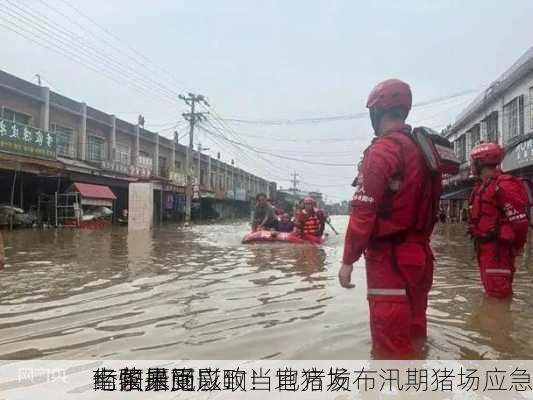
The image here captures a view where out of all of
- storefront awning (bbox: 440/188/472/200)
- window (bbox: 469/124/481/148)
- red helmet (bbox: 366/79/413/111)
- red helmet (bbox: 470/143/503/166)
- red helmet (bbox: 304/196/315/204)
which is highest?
window (bbox: 469/124/481/148)

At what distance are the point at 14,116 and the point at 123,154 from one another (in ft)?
37.1

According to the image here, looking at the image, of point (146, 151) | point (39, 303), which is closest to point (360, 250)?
point (39, 303)

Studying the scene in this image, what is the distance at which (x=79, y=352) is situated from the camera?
3.76 metres

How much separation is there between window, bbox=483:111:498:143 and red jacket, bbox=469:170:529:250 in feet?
77.8

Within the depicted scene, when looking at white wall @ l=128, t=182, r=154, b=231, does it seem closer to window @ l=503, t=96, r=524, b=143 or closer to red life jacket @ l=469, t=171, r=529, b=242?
window @ l=503, t=96, r=524, b=143

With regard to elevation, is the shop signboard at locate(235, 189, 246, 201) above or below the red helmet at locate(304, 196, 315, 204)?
above

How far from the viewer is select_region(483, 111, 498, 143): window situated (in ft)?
88.2

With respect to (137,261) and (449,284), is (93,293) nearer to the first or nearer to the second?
(137,261)

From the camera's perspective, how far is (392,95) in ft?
10.2

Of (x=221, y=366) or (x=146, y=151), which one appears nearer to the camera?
(x=221, y=366)

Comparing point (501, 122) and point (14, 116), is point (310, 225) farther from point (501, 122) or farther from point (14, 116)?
point (14, 116)

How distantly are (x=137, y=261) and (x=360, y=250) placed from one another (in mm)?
7684

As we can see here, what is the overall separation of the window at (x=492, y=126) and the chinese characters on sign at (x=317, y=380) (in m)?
25.8

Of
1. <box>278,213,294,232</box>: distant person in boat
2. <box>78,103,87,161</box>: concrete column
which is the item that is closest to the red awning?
<box>78,103,87,161</box>: concrete column
